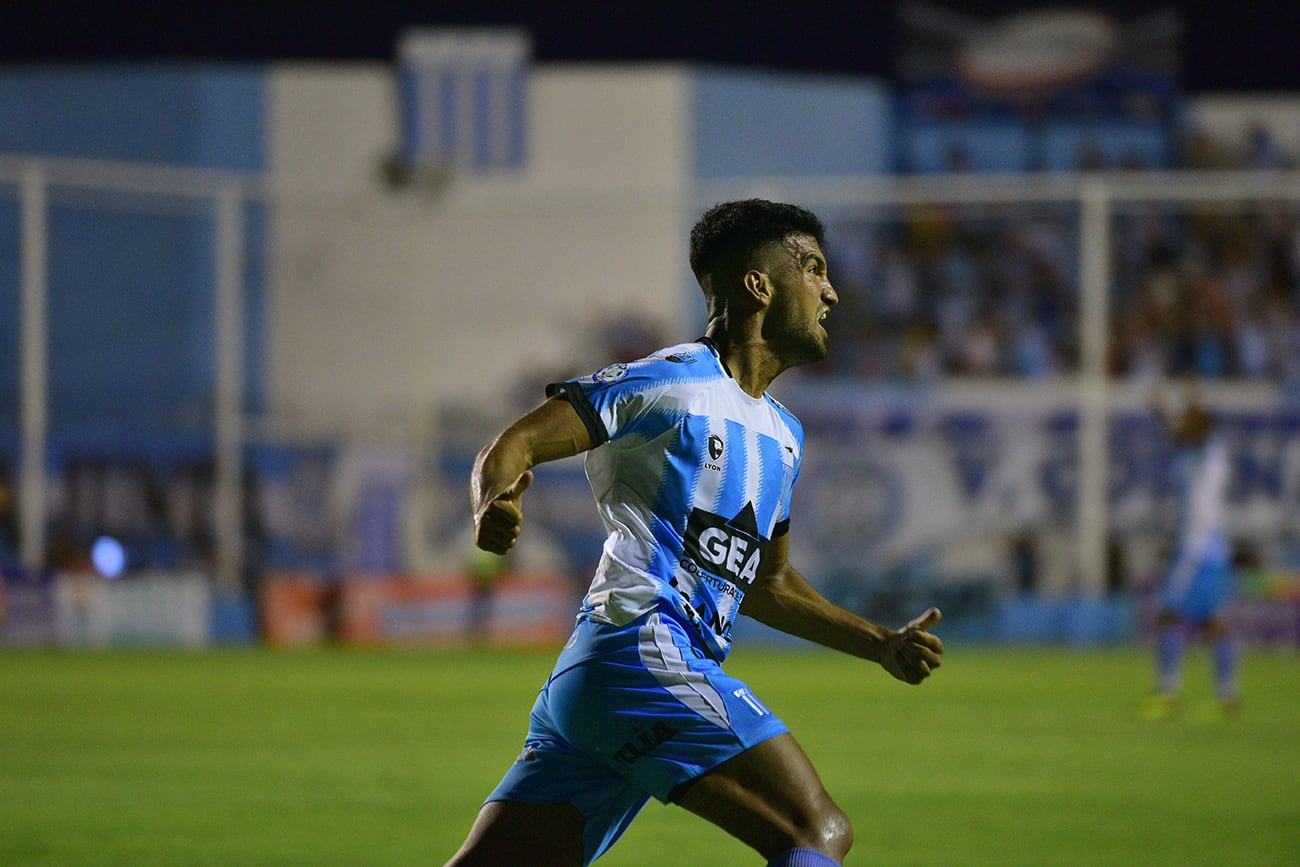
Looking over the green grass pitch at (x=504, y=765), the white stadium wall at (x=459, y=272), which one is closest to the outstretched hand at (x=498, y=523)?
the green grass pitch at (x=504, y=765)

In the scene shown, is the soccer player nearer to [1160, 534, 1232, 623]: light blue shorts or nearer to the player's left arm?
the player's left arm

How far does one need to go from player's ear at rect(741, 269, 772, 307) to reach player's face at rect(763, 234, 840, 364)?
0.04 feet

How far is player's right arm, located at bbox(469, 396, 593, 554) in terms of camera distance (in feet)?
11.4

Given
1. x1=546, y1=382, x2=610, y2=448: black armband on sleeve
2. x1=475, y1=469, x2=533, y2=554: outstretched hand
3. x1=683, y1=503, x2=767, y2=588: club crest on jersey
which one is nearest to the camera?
x1=475, y1=469, x2=533, y2=554: outstretched hand

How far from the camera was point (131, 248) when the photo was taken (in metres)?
24.4

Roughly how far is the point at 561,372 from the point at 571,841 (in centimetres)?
1991

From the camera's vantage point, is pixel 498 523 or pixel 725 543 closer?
pixel 498 523

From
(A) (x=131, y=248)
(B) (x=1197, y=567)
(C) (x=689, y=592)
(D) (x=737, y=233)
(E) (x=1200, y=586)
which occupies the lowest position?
(E) (x=1200, y=586)

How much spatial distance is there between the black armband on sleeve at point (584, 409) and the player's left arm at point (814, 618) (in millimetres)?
779

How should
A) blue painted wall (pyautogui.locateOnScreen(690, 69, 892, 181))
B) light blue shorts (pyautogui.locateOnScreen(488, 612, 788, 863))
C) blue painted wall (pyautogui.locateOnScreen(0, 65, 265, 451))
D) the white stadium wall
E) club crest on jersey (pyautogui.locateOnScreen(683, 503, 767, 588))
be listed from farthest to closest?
blue painted wall (pyautogui.locateOnScreen(690, 69, 892, 181))
the white stadium wall
blue painted wall (pyautogui.locateOnScreen(0, 65, 265, 451))
club crest on jersey (pyautogui.locateOnScreen(683, 503, 767, 588))
light blue shorts (pyautogui.locateOnScreen(488, 612, 788, 863))

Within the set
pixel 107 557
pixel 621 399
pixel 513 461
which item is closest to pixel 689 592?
pixel 621 399

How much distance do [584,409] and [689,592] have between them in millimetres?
553

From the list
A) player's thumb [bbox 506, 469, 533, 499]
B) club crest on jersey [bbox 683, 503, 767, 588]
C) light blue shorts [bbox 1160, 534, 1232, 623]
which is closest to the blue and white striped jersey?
club crest on jersey [bbox 683, 503, 767, 588]

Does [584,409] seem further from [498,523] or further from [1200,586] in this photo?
[1200,586]
